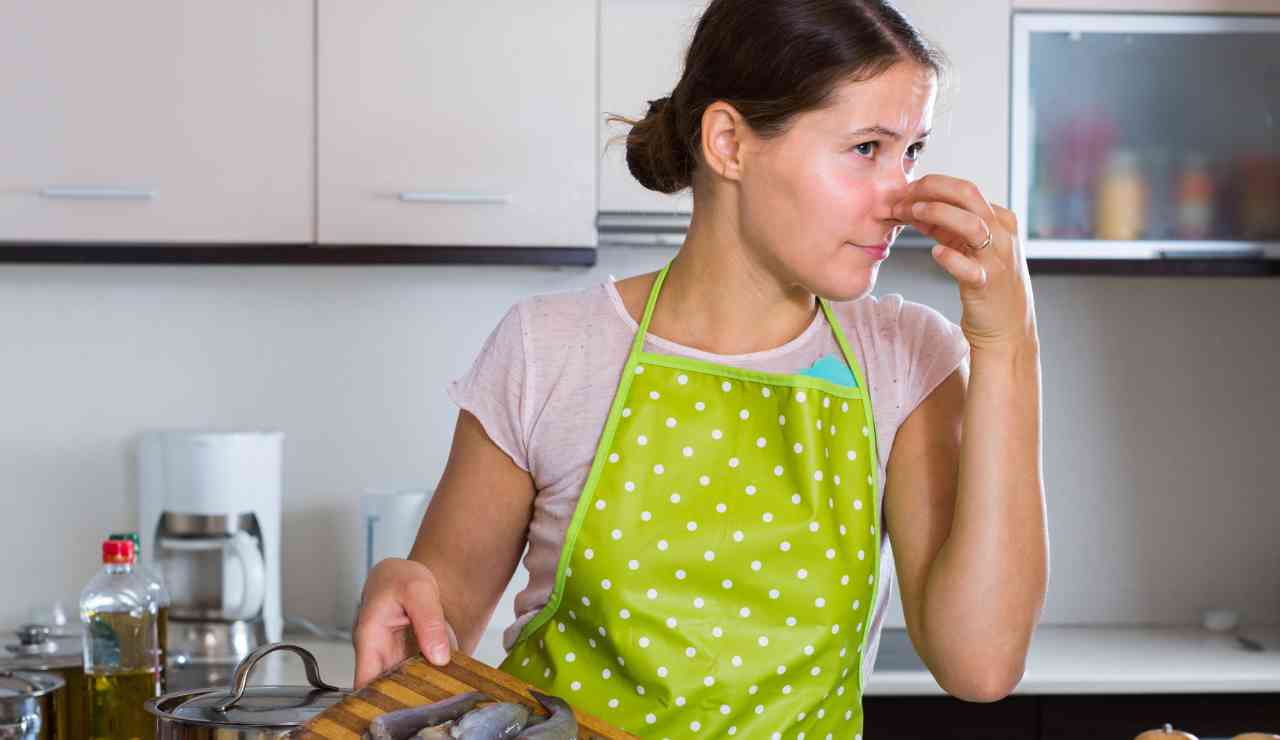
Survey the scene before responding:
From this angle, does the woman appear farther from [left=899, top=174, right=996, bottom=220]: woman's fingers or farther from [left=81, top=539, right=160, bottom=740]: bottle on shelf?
[left=81, top=539, right=160, bottom=740]: bottle on shelf

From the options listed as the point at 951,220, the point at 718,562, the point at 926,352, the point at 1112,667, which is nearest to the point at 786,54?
the point at 951,220

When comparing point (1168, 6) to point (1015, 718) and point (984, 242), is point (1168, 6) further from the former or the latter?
point (984, 242)

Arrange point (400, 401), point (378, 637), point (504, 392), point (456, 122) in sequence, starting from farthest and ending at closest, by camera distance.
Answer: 1. point (400, 401)
2. point (456, 122)
3. point (504, 392)
4. point (378, 637)

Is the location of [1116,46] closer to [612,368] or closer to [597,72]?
[597,72]

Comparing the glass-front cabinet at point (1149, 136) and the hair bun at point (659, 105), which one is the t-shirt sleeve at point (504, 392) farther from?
the glass-front cabinet at point (1149, 136)

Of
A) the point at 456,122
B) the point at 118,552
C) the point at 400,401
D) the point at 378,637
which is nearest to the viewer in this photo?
the point at 378,637

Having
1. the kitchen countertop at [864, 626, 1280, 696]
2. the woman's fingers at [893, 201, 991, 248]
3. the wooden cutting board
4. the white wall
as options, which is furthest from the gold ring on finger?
the white wall

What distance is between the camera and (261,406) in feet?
→ 9.57

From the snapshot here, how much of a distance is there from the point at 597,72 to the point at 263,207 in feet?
2.01

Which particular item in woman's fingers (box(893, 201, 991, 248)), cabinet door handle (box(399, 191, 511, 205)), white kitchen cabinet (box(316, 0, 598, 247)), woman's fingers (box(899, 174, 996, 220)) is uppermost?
white kitchen cabinet (box(316, 0, 598, 247))

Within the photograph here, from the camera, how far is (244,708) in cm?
117

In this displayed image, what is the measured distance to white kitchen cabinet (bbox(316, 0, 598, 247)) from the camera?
8.55 feet

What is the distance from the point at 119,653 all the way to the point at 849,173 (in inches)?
38.5

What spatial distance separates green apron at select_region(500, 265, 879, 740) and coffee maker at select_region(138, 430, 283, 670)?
1.31 meters
